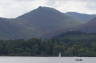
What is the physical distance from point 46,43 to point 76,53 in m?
16.5

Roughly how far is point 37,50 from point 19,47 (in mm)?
12526

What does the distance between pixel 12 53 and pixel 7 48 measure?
371 centimetres

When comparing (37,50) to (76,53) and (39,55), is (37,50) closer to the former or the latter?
(39,55)

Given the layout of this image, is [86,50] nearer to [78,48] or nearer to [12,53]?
[78,48]

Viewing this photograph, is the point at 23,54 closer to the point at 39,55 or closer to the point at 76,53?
the point at 39,55

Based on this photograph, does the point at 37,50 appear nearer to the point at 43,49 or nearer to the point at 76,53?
the point at 43,49

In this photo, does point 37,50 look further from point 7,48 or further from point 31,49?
point 7,48

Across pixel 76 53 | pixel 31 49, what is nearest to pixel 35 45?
pixel 31 49

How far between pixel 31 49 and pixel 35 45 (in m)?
3.73

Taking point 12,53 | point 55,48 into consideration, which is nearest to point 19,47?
point 12,53

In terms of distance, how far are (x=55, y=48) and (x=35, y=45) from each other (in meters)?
10.8

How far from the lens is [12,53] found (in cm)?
18612

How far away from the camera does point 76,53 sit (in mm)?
188750

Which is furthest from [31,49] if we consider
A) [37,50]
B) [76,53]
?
[76,53]
